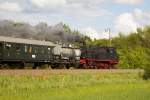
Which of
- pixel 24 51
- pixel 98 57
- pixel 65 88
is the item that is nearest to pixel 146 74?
pixel 65 88

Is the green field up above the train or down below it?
below

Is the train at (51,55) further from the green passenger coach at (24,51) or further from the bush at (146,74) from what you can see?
the bush at (146,74)

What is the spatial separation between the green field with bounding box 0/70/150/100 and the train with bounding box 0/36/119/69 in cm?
789

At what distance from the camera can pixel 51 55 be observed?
45.4 m

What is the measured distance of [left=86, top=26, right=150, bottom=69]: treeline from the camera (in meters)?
67.4

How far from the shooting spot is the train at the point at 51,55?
3897cm

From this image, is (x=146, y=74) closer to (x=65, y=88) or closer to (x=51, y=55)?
(x=65, y=88)

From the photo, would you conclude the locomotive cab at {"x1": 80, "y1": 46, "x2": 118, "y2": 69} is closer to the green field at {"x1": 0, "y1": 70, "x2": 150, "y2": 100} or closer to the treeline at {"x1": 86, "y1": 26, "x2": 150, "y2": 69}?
the treeline at {"x1": 86, "y1": 26, "x2": 150, "y2": 69}

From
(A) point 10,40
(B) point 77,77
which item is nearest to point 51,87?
(B) point 77,77

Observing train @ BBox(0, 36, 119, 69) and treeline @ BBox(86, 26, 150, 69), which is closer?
train @ BBox(0, 36, 119, 69)

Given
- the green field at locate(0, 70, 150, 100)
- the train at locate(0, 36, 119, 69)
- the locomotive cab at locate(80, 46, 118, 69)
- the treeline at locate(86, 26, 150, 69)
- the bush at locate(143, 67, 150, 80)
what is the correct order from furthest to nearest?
the treeline at locate(86, 26, 150, 69) → the locomotive cab at locate(80, 46, 118, 69) → the train at locate(0, 36, 119, 69) → the bush at locate(143, 67, 150, 80) → the green field at locate(0, 70, 150, 100)

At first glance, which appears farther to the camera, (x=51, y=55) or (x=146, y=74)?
(x=51, y=55)

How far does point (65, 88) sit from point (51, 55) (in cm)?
1885

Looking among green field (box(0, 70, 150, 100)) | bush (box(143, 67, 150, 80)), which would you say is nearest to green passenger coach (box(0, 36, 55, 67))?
green field (box(0, 70, 150, 100))
